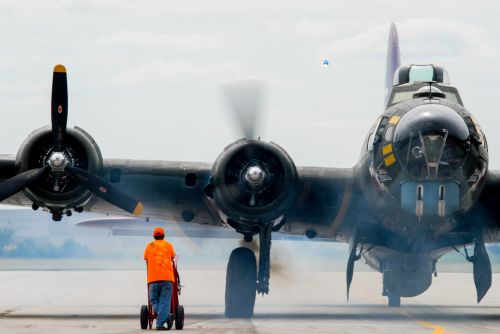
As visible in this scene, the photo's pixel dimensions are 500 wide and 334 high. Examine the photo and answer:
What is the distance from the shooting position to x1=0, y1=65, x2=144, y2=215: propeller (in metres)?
21.8

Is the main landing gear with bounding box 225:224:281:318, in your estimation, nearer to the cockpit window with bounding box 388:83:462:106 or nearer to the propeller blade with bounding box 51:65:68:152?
the cockpit window with bounding box 388:83:462:106

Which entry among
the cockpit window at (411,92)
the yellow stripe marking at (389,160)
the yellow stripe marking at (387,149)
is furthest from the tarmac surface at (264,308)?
the cockpit window at (411,92)

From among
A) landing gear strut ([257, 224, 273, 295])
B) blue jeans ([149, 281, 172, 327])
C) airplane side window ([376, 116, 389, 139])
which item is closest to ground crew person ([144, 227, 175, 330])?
blue jeans ([149, 281, 172, 327])

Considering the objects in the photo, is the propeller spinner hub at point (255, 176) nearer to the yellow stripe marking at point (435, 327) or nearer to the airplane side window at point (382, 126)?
the airplane side window at point (382, 126)

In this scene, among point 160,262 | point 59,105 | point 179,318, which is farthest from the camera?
point 59,105

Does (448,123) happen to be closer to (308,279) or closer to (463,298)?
(463,298)

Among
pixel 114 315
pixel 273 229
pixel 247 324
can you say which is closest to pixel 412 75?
pixel 273 229

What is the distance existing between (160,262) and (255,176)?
3.95 m

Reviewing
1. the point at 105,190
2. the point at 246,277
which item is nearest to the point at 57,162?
the point at 105,190

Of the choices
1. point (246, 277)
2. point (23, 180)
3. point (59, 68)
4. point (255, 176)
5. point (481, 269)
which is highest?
point (59, 68)

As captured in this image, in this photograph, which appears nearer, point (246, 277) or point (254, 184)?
point (254, 184)

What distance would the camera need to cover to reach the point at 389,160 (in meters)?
21.2

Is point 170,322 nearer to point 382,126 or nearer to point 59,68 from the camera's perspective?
point 382,126

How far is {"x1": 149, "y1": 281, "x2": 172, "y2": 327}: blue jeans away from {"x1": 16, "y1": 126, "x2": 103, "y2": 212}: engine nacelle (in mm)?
4456
